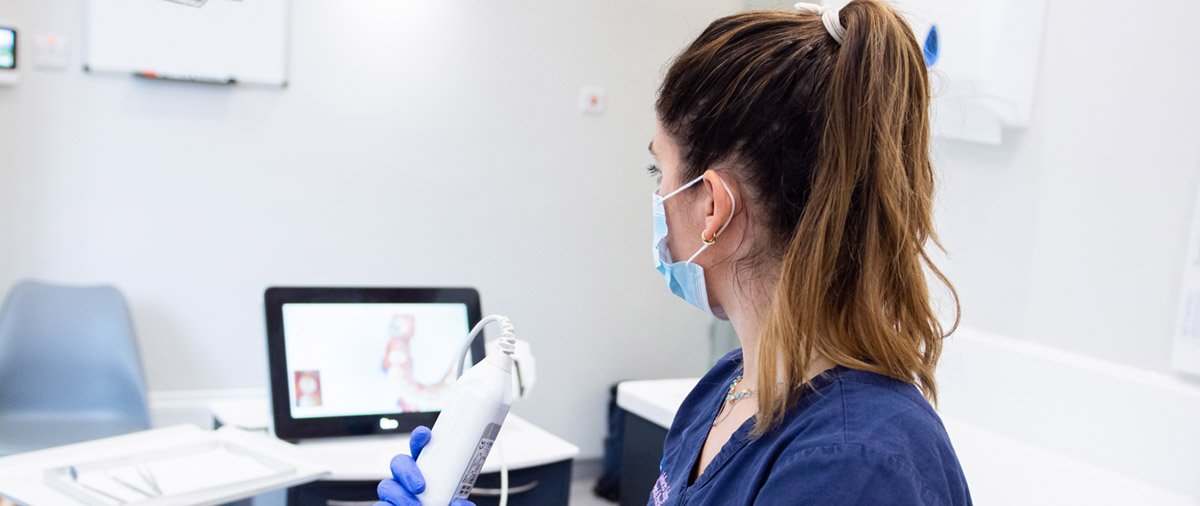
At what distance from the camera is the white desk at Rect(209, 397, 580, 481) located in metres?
1.57

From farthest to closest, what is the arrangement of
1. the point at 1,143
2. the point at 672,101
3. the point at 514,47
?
the point at 514,47 < the point at 1,143 < the point at 672,101

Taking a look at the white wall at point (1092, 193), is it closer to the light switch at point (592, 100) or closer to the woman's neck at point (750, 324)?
the woman's neck at point (750, 324)

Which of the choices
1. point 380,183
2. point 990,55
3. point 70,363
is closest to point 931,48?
point 990,55

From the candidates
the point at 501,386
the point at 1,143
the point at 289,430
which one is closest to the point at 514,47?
the point at 1,143

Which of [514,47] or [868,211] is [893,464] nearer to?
[868,211]

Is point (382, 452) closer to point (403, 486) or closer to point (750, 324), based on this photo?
point (403, 486)

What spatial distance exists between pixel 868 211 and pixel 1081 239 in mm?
1043

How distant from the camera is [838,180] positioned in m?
0.77

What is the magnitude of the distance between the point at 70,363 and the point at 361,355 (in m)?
1.45

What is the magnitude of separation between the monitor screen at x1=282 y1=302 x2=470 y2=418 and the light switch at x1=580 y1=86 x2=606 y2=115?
1825mm

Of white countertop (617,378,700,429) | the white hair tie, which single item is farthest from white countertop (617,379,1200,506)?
the white hair tie

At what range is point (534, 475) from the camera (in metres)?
1.71

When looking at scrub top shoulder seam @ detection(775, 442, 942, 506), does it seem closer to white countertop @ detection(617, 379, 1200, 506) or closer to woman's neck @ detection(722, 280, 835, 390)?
woman's neck @ detection(722, 280, 835, 390)

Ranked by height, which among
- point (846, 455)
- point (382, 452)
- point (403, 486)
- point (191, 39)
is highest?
point (191, 39)
